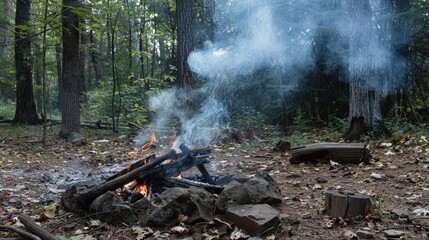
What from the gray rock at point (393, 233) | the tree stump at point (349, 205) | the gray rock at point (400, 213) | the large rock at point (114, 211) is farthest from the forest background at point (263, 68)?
the large rock at point (114, 211)

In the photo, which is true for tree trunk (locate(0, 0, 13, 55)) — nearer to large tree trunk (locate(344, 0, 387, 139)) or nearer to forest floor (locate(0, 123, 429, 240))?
forest floor (locate(0, 123, 429, 240))

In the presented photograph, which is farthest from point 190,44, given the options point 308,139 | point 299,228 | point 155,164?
point 299,228

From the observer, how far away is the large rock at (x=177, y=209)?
3.49 metres

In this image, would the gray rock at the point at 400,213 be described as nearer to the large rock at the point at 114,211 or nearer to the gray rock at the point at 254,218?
the gray rock at the point at 254,218

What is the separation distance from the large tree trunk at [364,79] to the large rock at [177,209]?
598 centimetres

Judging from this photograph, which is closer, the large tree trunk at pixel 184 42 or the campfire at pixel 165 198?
the campfire at pixel 165 198

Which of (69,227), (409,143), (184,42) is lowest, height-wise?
(69,227)

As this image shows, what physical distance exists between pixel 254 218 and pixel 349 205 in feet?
3.21

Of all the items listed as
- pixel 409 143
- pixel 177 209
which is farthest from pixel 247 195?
pixel 409 143

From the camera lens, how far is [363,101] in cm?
840

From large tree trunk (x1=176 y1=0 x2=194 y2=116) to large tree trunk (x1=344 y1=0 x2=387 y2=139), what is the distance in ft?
14.5

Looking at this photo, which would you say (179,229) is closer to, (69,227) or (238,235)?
(238,235)

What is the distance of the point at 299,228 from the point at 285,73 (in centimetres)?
1030

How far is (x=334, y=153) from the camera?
6.33 meters
